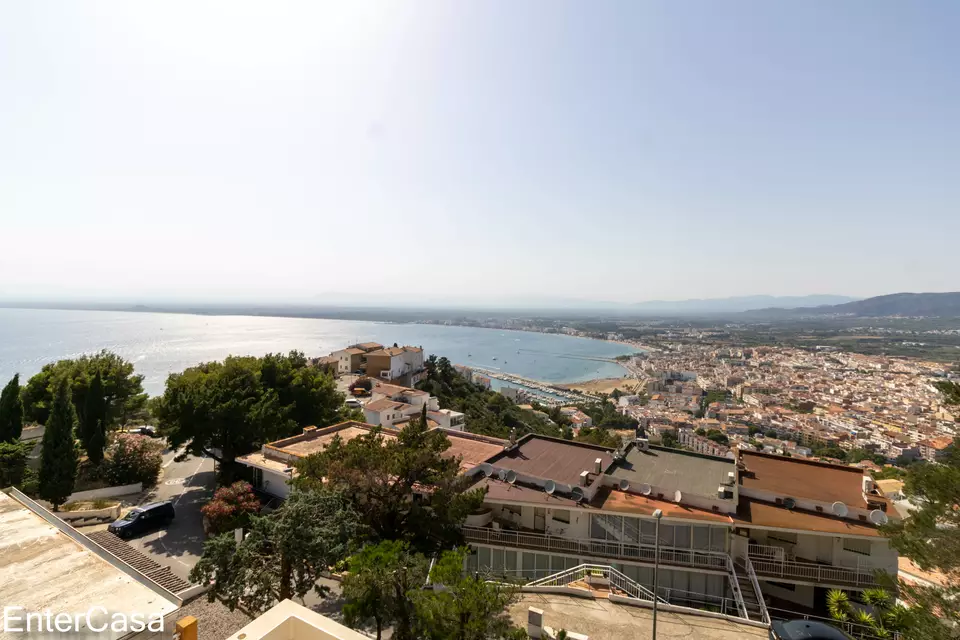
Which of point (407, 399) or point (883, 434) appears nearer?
point (407, 399)

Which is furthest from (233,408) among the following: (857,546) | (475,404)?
(475,404)

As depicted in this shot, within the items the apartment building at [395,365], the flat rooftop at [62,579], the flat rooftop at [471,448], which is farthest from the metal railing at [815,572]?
the apartment building at [395,365]

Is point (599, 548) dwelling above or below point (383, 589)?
below

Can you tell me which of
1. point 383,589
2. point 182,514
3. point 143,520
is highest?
point 383,589

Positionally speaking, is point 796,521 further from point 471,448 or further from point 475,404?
point 475,404

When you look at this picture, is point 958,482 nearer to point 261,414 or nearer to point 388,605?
point 388,605

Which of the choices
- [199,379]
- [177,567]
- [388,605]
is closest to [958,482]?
[388,605]
